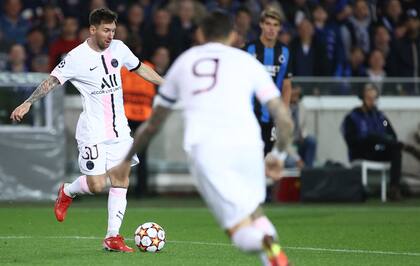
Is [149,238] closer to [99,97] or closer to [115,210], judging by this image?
[115,210]

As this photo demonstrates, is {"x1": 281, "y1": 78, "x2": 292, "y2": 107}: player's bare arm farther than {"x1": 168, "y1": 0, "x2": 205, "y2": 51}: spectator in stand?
No

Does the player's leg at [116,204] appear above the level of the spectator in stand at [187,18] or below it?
below

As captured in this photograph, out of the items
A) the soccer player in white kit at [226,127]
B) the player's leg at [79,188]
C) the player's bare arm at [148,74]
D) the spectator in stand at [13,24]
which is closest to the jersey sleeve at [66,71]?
the player's bare arm at [148,74]

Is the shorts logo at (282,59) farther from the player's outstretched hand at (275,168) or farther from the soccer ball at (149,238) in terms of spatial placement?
the player's outstretched hand at (275,168)

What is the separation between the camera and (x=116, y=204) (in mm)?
11273

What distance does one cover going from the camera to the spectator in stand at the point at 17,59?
19.1 meters

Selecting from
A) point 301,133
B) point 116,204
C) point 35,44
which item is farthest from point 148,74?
point 301,133

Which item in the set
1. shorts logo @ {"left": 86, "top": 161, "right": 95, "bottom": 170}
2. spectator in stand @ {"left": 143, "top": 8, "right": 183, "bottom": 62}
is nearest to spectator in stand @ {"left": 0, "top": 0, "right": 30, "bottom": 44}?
spectator in stand @ {"left": 143, "top": 8, "right": 183, "bottom": 62}

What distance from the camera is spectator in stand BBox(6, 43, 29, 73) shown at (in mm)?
19109

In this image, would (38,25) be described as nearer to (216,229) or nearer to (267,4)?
(267,4)

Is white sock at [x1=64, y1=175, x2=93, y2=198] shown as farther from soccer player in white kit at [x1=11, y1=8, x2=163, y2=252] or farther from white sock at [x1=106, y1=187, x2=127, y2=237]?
white sock at [x1=106, y1=187, x2=127, y2=237]

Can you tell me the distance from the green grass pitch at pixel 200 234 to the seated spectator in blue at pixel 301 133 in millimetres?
1692

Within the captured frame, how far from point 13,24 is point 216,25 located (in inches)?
518

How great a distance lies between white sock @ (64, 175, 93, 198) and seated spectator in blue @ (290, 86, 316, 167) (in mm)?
8147
